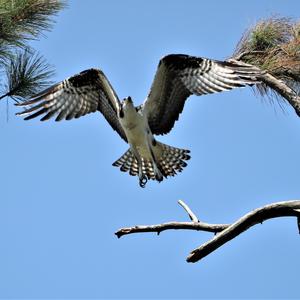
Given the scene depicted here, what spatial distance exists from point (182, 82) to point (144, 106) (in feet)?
1.19

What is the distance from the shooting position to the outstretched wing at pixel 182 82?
4.99 metres

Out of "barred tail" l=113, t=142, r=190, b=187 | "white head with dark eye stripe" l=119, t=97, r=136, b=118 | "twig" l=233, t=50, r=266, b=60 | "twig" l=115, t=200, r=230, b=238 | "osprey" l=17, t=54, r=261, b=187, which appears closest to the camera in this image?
"twig" l=115, t=200, r=230, b=238

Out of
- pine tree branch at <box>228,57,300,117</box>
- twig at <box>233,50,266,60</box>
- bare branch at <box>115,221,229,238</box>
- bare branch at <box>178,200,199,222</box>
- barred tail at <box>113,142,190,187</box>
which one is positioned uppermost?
twig at <box>233,50,266,60</box>

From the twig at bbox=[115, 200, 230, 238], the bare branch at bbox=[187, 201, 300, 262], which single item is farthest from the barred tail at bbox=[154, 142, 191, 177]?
the bare branch at bbox=[187, 201, 300, 262]

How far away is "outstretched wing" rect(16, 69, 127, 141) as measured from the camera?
18.3 ft

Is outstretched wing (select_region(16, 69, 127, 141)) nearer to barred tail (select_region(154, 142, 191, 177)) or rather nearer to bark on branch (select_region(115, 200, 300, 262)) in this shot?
barred tail (select_region(154, 142, 191, 177))

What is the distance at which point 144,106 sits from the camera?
562 centimetres

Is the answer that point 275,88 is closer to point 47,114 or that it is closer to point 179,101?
point 179,101

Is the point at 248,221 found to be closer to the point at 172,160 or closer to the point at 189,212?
the point at 189,212

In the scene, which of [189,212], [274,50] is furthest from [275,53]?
[189,212]

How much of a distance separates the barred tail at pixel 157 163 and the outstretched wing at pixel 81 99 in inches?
6.7

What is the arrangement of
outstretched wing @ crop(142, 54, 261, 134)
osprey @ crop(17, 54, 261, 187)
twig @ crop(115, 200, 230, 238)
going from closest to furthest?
twig @ crop(115, 200, 230, 238)
outstretched wing @ crop(142, 54, 261, 134)
osprey @ crop(17, 54, 261, 187)

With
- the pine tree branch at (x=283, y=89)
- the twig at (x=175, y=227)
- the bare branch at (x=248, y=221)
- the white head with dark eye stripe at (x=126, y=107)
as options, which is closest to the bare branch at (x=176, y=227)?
the twig at (x=175, y=227)

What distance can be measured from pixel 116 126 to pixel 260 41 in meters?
1.17
